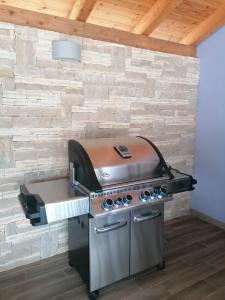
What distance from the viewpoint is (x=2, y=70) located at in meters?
1.91

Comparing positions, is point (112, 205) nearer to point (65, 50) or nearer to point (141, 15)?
point (65, 50)

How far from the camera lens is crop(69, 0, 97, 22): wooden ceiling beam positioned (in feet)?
6.49

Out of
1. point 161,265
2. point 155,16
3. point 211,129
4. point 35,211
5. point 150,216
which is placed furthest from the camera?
point 211,129

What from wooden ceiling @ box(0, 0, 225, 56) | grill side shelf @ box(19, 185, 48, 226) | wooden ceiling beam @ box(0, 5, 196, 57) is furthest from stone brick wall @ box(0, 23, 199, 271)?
grill side shelf @ box(19, 185, 48, 226)

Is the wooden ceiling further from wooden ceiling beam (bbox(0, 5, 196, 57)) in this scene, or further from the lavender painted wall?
the lavender painted wall

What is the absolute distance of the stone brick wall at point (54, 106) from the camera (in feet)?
6.48

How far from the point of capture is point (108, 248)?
178 centimetres

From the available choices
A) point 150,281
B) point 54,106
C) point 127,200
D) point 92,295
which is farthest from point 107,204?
point 54,106

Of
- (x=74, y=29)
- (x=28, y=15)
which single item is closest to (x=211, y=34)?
(x=74, y=29)

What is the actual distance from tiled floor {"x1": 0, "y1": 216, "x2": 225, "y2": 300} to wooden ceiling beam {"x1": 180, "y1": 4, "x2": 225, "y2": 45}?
7.88 ft

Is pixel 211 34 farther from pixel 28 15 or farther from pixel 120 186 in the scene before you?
pixel 120 186

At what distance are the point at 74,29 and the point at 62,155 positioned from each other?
3.87 feet

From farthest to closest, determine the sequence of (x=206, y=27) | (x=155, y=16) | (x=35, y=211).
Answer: (x=206, y=27) < (x=155, y=16) < (x=35, y=211)

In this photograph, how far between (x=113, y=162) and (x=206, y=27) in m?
2.03
